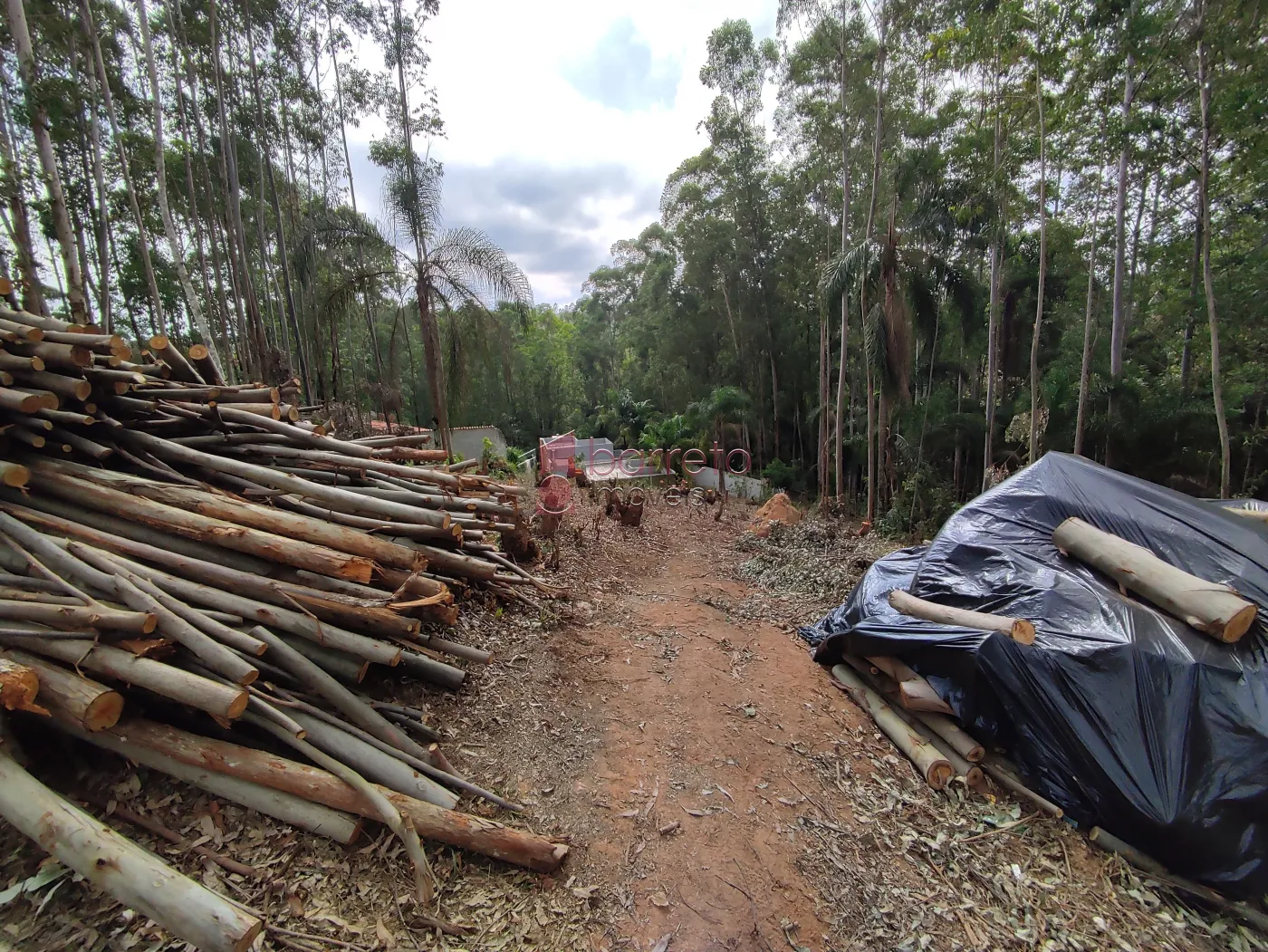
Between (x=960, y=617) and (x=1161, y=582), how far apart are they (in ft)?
3.12

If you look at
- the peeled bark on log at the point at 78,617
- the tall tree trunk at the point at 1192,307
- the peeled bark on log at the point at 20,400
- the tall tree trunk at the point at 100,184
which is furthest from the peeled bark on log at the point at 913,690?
the tall tree trunk at the point at 1192,307

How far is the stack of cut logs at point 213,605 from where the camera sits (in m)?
1.93

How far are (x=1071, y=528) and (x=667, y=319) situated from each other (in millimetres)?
15949

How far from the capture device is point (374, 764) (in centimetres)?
218

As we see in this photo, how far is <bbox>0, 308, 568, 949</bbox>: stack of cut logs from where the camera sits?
1.93 meters

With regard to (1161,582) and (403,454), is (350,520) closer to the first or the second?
(403,454)

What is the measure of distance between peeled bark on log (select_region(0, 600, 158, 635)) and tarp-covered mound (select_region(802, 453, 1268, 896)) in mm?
3745

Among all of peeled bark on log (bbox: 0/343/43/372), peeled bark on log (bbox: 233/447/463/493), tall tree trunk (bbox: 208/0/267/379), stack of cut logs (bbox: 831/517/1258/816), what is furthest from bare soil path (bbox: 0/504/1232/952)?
tall tree trunk (bbox: 208/0/267/379)

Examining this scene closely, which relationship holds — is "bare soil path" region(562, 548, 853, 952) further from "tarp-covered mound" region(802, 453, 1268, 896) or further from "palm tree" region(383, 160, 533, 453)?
"palm tree" region(383, 160, 533, 453)

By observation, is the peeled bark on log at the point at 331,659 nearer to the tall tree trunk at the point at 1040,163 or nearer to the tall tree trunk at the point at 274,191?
the tall tree trunk at the point at 1040,163

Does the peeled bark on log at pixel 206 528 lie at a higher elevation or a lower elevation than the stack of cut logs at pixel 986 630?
higher

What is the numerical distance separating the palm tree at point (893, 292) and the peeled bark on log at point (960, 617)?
6.11 metres

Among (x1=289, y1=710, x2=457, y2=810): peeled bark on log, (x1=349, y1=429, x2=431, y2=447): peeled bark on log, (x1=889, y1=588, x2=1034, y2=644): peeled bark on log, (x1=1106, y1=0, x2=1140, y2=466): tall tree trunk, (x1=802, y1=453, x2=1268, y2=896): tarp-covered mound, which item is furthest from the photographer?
(x1=1106, y1=0, x2=1140, y2=466): tall tree trunk

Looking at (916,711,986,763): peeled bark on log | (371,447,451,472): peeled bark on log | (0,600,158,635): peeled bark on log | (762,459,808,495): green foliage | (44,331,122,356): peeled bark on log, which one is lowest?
(762,459,808,495): green foliage
